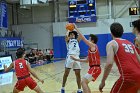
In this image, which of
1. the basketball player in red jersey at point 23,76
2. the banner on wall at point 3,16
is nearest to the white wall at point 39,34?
the banner on wall at point 3,16

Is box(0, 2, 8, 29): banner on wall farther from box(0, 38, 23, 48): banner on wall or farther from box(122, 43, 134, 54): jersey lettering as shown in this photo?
box(122, 43, 134, 54): jersey lettering

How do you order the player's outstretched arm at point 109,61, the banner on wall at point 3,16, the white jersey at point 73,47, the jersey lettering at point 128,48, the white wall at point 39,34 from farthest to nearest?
the white wall at point 39,34
the banner on wall at point 3,16
the white jersey at point 73,47
the jersey lettering at point 128,48
the player's outstretched arm at point 109,61

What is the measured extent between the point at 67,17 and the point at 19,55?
68.5ft

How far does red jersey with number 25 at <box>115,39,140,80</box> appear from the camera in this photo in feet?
13.1

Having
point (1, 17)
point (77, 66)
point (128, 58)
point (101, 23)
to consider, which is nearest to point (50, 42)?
point (101, 23)

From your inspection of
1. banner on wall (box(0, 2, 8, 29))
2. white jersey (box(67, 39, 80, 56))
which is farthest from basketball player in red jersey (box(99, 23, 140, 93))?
banner on wall (box(0, 2, 8, 29))

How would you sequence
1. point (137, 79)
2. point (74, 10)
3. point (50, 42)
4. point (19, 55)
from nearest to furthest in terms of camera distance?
point (137, 79), point (19, 55), point (74, 10), point (50, 42)

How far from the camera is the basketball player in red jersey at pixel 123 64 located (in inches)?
157

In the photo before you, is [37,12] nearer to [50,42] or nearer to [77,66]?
[50,42]

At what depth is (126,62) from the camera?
4020mm

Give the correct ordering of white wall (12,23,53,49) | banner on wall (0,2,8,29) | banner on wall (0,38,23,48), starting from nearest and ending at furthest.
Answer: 1. banner on wall (0,2,8,29)
2. banner on wall (0,38,23,48)
3. white wall (12,23,53,49)

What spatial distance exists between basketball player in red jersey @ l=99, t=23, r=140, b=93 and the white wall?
77.5ft

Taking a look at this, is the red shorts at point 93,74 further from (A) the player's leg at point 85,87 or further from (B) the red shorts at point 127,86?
(B) the red shorts at point 127,86

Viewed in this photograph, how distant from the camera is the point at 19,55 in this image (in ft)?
20.8
